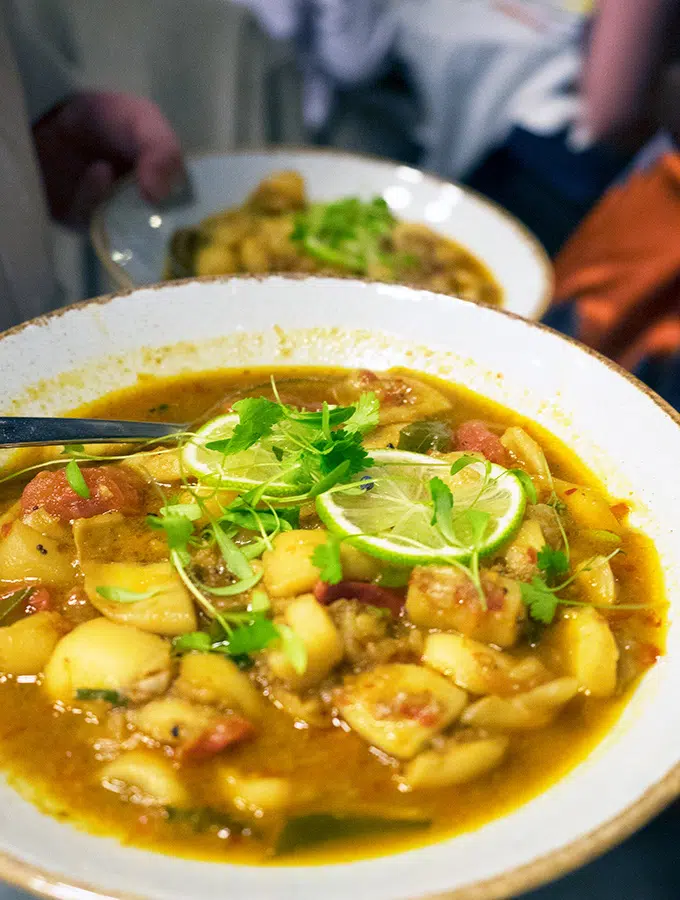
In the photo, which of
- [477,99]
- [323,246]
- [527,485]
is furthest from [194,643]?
[477,99]

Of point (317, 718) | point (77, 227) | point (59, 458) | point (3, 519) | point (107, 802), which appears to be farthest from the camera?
point (77, 227)

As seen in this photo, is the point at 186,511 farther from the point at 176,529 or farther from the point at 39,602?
the point at 39,602

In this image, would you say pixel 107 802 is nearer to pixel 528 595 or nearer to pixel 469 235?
pixel 528 595

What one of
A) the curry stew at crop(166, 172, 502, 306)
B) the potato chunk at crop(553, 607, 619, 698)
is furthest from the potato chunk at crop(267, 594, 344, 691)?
the curry stew at crop(166, 172, 502, 306)

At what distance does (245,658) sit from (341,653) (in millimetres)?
178

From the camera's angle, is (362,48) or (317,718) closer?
(317,718)

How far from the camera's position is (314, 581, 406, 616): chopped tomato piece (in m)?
→ 1.69

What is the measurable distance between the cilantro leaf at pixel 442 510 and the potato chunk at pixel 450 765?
1.29 ft

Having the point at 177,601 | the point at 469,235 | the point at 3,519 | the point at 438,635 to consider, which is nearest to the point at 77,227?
the point at 469,235

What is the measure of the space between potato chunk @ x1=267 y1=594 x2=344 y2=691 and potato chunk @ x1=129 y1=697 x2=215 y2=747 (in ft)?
0.49

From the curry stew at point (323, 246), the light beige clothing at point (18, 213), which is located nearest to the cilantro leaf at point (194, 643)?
the light beige clothing at point (18, 213)

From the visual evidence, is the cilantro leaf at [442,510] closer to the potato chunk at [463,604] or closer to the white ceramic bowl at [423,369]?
the potato chunk at [463,604]

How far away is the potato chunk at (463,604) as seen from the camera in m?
1.66

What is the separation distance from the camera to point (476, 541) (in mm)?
1734
